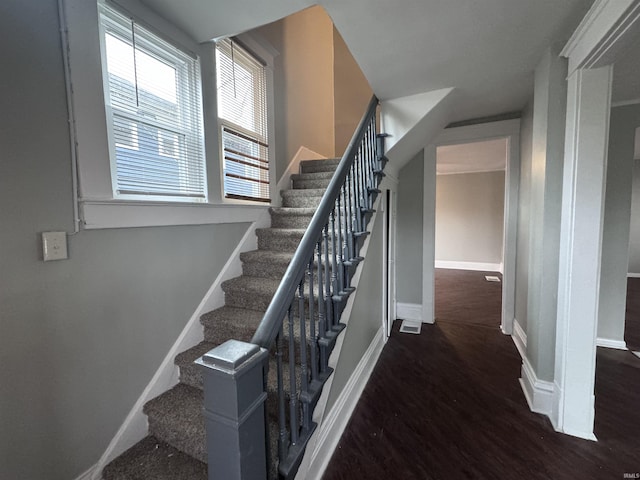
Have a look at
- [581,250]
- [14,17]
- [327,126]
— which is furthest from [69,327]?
[327,126]

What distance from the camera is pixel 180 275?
5.96 ft

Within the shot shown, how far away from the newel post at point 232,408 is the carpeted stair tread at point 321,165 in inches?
103

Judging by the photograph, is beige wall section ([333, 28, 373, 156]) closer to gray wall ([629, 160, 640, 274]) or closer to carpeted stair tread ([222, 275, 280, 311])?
carpeted stair tread ([222, 275, 280, 311])

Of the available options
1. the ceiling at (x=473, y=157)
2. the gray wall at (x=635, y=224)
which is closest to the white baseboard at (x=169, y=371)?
the ceiling at (x=473, y=157)

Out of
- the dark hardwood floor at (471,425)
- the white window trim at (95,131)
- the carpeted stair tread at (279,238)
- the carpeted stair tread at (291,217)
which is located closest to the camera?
the white window trim at (95,131)

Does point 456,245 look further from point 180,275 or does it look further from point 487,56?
point 180,275

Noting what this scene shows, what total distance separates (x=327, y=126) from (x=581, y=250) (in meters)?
3.24

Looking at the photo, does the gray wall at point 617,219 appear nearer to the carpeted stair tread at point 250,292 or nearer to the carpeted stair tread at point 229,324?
the carpeted stair tread at point 250,292

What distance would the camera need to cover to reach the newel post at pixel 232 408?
2.66 feet

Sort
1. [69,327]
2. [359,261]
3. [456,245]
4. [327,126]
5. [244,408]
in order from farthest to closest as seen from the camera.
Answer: [456,245]
[327,126]
[359,261]
[69,327]
[244,408]

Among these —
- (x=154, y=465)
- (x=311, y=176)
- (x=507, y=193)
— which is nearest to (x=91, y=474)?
(x=154, y=465)

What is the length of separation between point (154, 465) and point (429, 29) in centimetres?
277

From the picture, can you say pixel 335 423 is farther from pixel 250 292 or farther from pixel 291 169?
pixel 291 169

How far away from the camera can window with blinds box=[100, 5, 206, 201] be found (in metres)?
1.50
